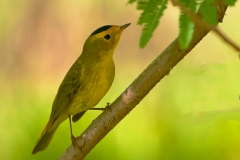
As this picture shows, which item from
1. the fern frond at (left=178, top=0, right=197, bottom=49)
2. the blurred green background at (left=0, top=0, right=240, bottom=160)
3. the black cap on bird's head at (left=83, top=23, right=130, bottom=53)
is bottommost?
the blurred green background at (left=0, top=0, right=240, bottom=160)

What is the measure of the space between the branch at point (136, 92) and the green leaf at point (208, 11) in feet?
0.95

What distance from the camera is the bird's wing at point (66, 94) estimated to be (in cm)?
165

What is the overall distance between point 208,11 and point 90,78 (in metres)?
0.93

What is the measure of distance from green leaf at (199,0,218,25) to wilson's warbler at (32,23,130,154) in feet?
2.86

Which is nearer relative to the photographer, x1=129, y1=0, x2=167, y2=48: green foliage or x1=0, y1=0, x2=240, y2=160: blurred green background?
x1=129, y1=0, x2=167, y2=48: green foliage

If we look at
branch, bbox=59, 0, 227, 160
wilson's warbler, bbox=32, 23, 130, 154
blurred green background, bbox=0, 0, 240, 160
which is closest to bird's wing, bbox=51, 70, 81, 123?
wilson's warbler, bbox=32, 23, 130, 154

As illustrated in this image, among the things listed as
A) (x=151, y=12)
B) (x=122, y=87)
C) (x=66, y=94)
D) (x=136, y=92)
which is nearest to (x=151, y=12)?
(x=151, y=12)

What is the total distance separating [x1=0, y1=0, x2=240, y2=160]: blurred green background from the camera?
228 centimetres

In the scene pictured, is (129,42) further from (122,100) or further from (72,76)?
(122,100)

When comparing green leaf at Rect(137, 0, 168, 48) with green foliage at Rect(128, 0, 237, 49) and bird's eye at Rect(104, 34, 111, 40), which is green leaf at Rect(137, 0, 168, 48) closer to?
green foliage at Rect(128, 0, 237, 49)

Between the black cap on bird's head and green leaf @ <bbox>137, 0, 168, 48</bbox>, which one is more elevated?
green leaf @ <bbox>137, 0, 168, 48</bbox>

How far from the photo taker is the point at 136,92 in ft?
4.13

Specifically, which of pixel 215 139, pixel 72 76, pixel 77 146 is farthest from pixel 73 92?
pixel 215 139

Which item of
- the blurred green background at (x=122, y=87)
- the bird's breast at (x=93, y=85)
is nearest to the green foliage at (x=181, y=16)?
the bird's breast at (x=93, y=85)
